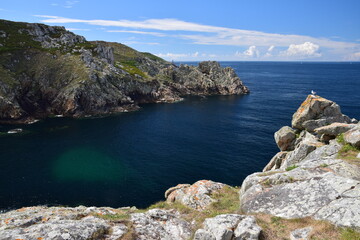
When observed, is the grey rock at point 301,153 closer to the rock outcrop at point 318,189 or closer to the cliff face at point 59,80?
the rock outcrop at point 318,189

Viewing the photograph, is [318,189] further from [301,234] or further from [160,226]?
[160,226]

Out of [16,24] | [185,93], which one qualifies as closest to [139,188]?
[185,93]

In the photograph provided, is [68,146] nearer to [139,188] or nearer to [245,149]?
[139,188]

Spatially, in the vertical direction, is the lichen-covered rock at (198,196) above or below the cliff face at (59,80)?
below

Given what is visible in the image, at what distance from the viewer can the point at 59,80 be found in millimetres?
107562

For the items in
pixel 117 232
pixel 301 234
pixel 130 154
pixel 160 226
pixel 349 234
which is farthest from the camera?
pixel 130 154

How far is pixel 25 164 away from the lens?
56.8 meters

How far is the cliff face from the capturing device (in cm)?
9831

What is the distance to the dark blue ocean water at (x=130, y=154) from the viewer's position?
45.8 meters

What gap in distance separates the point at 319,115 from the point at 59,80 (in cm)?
10638

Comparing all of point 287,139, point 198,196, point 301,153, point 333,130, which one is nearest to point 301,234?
point 198,196

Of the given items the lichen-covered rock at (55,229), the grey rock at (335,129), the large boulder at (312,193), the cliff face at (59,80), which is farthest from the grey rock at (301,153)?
the cliff face at (59,80)

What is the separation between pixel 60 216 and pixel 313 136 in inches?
1166

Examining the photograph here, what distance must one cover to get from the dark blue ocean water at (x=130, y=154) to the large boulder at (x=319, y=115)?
21.0m
